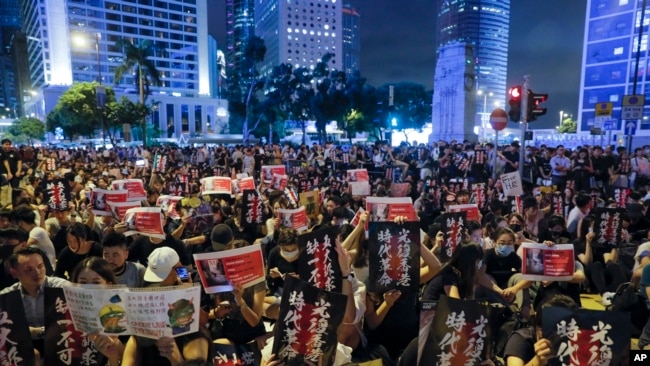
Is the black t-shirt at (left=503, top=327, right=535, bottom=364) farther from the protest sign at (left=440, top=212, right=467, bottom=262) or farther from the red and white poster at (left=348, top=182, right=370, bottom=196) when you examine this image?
the red and white poster at (left=348, top=182, right=370, bottom=196)

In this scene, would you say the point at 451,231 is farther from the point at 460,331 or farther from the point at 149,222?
the point at 149,222

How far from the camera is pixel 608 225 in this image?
564 cm

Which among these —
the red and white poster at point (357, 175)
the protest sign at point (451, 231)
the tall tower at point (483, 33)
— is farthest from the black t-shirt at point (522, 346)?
the tall tower at point (483, 33)

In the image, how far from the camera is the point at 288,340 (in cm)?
279

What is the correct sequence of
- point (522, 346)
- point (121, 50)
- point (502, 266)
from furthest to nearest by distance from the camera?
point (121, 50), point (502, 266), point (522, 346)

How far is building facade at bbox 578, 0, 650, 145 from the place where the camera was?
52.1 metres

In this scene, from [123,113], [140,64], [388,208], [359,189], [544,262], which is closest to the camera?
[544,262]

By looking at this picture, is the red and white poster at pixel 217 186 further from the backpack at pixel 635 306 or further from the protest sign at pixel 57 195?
the backpack at pixel 635 306

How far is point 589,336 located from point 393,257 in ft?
5.40

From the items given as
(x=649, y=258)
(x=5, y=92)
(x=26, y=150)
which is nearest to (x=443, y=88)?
(x=26, y=150)

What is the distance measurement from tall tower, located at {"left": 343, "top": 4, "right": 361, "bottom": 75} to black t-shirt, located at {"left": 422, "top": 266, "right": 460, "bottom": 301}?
156 meters

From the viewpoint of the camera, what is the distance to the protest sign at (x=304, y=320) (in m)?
2.79

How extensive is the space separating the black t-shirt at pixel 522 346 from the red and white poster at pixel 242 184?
21.7 feet

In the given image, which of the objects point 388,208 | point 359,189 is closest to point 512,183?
point 359,189
